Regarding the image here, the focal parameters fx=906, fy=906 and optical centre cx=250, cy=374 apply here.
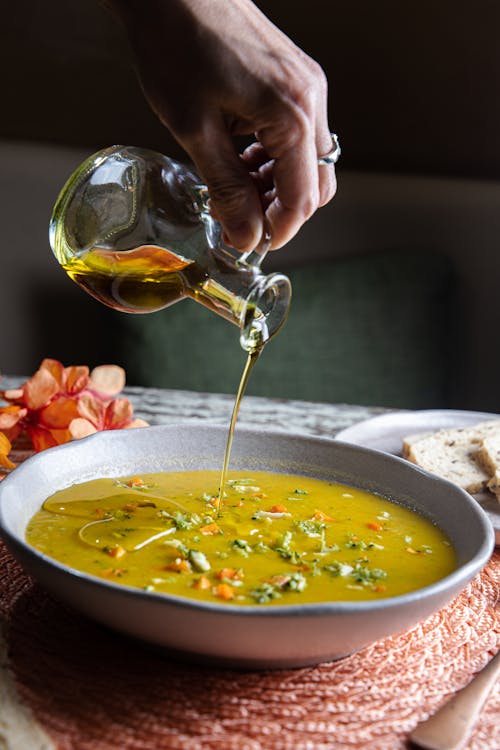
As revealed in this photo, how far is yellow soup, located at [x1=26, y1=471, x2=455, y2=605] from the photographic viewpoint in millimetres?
1076

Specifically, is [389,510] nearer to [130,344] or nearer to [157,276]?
[157,276]

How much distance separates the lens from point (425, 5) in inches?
136

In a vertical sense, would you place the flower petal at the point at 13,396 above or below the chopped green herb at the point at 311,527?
below

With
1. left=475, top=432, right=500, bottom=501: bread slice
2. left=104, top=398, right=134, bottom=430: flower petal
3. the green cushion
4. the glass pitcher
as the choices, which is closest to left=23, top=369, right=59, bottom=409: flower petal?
left=104, top=398, right=134, bottom=430: flower petal

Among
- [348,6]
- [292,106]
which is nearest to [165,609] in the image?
[292,106]

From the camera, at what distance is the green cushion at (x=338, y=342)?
350 centimetres

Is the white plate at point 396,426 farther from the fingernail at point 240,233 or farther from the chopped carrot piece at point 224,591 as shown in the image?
the chopped carrot piece at point 224,591

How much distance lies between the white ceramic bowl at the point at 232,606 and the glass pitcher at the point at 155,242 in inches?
10.8

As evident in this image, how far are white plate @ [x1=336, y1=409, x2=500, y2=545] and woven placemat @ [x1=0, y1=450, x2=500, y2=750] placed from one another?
83 centimetres

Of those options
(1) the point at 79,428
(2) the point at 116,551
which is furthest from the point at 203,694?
(1) the point at 79,428

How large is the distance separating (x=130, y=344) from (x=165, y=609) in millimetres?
2670

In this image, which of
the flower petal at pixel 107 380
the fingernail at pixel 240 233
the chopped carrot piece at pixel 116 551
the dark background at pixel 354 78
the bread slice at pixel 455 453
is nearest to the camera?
the chopped carrot piece at pixel 116 551

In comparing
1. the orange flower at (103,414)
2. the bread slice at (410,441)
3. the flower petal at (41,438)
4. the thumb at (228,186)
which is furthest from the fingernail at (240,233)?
the bread slice at (410,441)

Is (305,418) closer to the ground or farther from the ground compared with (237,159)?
closer to the ground
